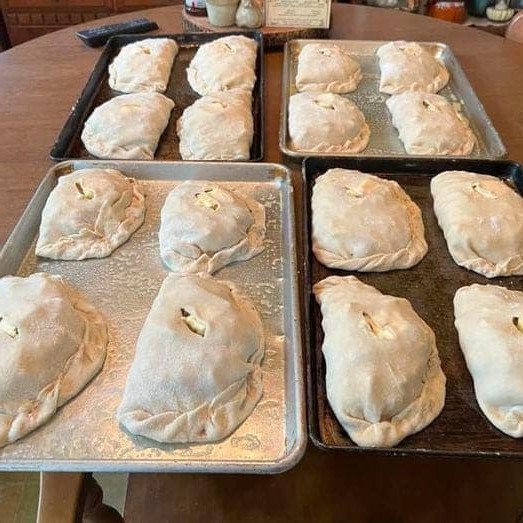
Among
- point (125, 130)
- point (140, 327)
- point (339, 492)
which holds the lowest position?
point (339, 492)

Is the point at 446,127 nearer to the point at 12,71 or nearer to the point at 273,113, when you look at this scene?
the point at 273,113

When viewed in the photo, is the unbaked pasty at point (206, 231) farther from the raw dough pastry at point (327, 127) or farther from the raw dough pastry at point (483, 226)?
the raw dough pastry at point (483, 226)

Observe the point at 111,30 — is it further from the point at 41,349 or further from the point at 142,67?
the point at 41,349

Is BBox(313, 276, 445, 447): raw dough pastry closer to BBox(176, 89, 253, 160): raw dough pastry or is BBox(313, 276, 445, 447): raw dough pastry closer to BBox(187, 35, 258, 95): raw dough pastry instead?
BBox(176, 89, 253, 160): raw dough pastry

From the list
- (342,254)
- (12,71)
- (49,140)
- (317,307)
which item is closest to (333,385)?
(317,307)

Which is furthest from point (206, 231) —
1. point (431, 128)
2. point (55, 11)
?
point (55, 11)

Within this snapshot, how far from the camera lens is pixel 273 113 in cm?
169

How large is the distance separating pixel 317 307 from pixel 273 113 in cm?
83

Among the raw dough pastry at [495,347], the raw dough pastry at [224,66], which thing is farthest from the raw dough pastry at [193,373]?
the raw dough pastry at [224,66]

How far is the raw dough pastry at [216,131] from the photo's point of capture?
146cm

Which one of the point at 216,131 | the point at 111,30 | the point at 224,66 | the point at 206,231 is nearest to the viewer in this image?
the point at 206,231

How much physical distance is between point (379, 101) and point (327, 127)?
363 mm

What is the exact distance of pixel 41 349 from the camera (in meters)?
0.96

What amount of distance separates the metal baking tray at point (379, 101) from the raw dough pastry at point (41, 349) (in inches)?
29.1
